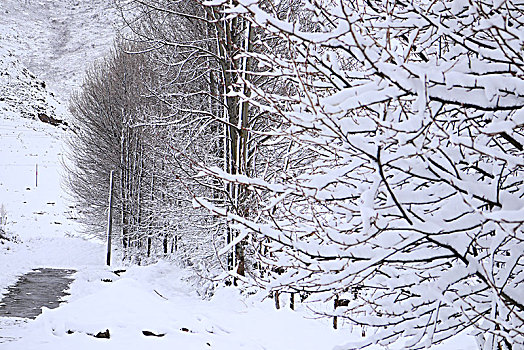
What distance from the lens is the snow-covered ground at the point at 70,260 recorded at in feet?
22.3

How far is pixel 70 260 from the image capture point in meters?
23.7

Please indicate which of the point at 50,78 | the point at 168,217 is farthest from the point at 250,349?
the point at 50,78

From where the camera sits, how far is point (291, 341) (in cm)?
686

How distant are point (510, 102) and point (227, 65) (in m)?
7.71

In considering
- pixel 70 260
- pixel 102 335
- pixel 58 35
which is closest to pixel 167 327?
pixel 102 335

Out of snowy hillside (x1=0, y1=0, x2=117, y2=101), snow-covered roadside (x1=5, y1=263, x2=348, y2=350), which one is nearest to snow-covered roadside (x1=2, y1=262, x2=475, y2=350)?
snow-covered roadside (x1=5, y1=263, x2=348, y2=350)

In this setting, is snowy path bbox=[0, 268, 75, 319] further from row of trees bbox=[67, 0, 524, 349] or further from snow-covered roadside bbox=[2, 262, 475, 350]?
row of trees bbox=[67, 0, 524, 349]

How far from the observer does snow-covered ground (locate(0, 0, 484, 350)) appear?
6.80 m

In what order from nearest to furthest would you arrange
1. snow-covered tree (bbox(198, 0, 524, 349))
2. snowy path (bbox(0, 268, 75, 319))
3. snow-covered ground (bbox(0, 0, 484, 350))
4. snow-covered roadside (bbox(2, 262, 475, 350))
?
snow-covered tree (bbox(198, 0, 524, 349)) < snow-covered roadside (bbox(2, 262, 475, 350)) < snow-covered ground (bbox(0, 0, 484, 350)) < snowy path (bbox(0, 268, 75, 319))

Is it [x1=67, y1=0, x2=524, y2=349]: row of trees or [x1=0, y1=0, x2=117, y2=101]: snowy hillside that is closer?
[x1=67, y1=0, x2=524, y2=349]: row of trees

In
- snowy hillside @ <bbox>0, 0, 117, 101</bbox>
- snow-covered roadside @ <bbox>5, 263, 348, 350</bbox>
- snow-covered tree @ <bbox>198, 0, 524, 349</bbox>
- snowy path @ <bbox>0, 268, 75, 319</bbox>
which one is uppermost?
snowy hillside @ <bbox>0, 0, 117, 101</bbox>

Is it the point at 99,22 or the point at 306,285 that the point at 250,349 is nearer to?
the point at 306,285

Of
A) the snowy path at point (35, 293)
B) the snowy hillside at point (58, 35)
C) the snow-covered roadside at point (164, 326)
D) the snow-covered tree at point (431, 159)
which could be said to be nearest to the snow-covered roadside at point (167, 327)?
the snow-covered roadside at point (164, 326)

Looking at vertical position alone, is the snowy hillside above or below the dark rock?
above
